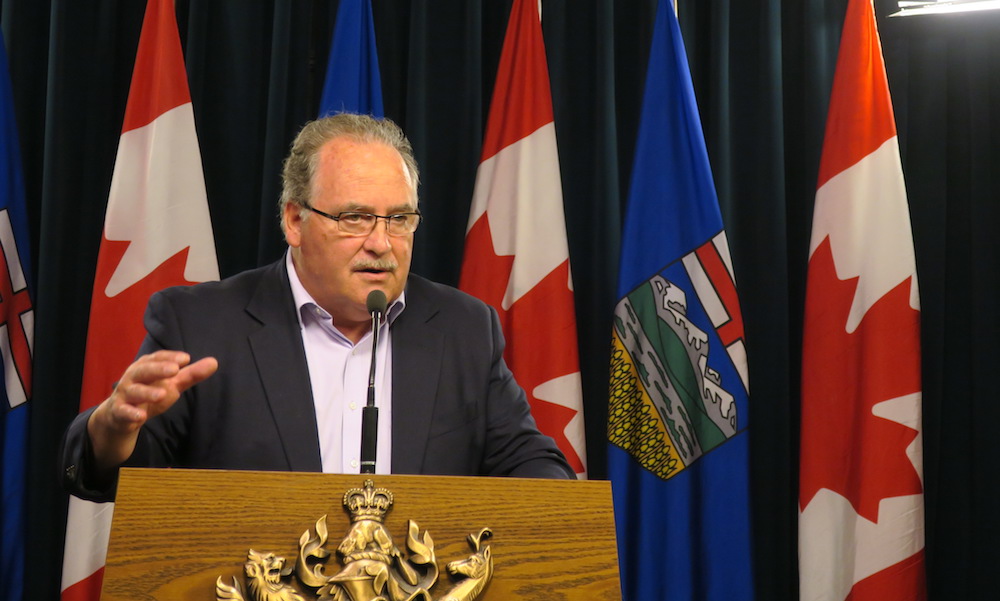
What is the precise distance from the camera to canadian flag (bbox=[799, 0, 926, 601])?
11.4 ft

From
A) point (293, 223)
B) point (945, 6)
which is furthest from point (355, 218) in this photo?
point (945, 6)

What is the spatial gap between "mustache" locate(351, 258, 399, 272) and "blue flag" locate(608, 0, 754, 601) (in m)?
1.54

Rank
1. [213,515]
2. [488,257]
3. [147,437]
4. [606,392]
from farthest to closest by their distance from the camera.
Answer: [606,392] < [488,257] < [147,437] < [213,515]

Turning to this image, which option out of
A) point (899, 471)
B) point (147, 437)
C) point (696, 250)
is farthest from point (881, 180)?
point (147, 437)

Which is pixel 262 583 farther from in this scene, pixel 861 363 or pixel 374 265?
pixel 861 363

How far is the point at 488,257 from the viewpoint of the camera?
372cm

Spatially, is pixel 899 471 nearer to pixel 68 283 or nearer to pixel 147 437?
pixel 147 437

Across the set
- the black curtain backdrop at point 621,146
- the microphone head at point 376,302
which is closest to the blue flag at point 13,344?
the black curtain backdrop at point 621,146

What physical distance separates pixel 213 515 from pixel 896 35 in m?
3.70

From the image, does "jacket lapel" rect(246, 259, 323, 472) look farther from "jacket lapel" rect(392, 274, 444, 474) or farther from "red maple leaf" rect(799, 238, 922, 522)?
"red maple leaf" rect(799, 238, 922, 522)

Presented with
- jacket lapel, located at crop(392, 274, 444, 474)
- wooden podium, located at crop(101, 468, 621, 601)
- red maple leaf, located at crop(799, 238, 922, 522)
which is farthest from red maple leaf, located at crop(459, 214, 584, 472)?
wooden podium, located at crop(101, 468, 621, 601)

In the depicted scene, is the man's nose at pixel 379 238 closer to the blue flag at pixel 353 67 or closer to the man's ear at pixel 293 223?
the man's ear at pixel 293 223

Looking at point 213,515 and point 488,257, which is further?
point 488,257

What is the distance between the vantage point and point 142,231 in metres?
3.46
